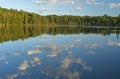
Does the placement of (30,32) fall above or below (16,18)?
below

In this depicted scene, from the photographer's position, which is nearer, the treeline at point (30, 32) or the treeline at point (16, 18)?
the treeline at point (30, 32)

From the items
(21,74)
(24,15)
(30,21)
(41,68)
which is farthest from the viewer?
(30,21)

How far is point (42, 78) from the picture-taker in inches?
549

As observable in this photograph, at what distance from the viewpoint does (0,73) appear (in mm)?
15352

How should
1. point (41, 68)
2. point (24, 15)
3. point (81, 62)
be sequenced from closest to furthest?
point (41, 68)
point (81, 62)
point (24, 15)

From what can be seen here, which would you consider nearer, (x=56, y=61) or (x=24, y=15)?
(x=56, y=61)

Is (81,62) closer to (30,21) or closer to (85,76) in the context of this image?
(85,76)

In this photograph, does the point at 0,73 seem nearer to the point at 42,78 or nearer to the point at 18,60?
the point at 42,78

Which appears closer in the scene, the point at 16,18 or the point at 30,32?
the point at 30,32

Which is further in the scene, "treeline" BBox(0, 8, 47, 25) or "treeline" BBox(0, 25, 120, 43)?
"treeline" BBox(0, 8, 47, 25)

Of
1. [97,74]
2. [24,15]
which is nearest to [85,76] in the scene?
[97,74]

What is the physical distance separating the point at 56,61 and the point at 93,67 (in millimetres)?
3499

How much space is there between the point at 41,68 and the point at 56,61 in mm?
3122

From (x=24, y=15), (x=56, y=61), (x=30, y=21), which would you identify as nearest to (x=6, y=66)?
(x=56, y=61)
